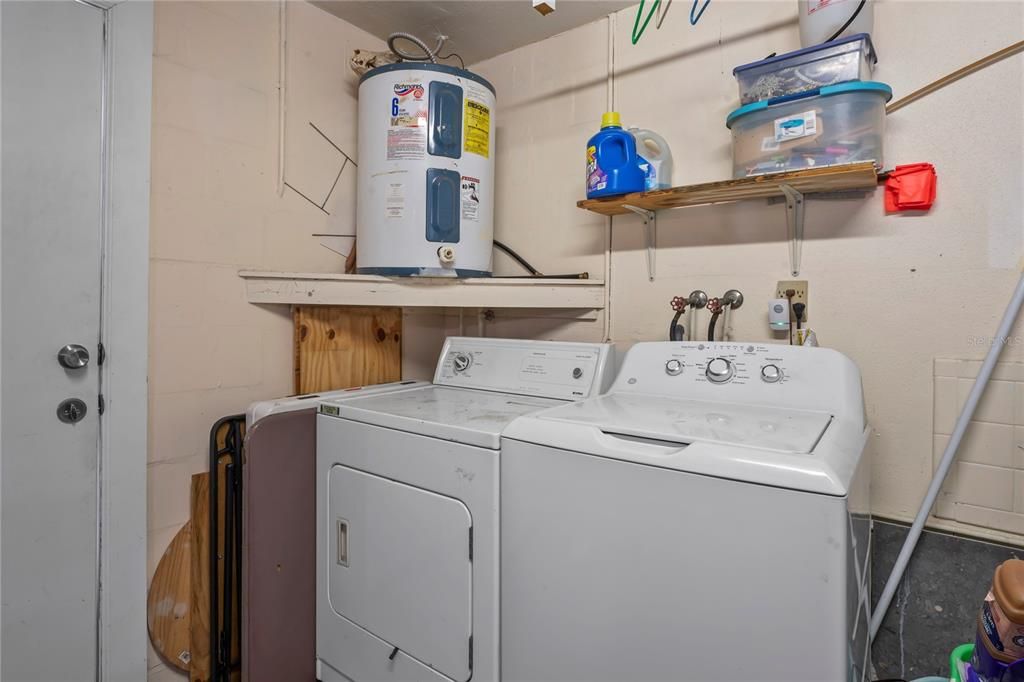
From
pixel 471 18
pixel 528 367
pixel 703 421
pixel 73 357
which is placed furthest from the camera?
pixel 471 18

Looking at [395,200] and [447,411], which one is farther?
[395,200]

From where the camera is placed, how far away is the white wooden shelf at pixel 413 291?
1786mm

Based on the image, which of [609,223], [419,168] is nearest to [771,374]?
[609,223]

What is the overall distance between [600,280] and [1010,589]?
1428 millimetres

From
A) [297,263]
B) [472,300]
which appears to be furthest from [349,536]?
[297,263]

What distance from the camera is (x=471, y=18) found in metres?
2.03

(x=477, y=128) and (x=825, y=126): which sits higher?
(x=477, y=128)

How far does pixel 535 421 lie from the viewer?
121 cm

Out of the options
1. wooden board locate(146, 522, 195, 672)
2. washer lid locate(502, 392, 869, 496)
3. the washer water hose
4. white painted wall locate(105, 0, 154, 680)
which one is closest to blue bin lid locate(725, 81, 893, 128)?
washer lid locate(502, 392, 869, 496)

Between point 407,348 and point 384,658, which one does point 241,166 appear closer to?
point 407,348

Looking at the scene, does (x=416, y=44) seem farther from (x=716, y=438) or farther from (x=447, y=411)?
(x=716, y=438)

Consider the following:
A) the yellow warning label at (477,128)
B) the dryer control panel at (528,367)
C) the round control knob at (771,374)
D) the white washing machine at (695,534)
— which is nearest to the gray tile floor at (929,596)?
the white washing machine at (695,534)

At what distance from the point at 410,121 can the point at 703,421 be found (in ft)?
4.35

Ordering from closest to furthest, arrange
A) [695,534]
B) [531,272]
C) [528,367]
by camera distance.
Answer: [695,534]
[528,367]
[531,272]
